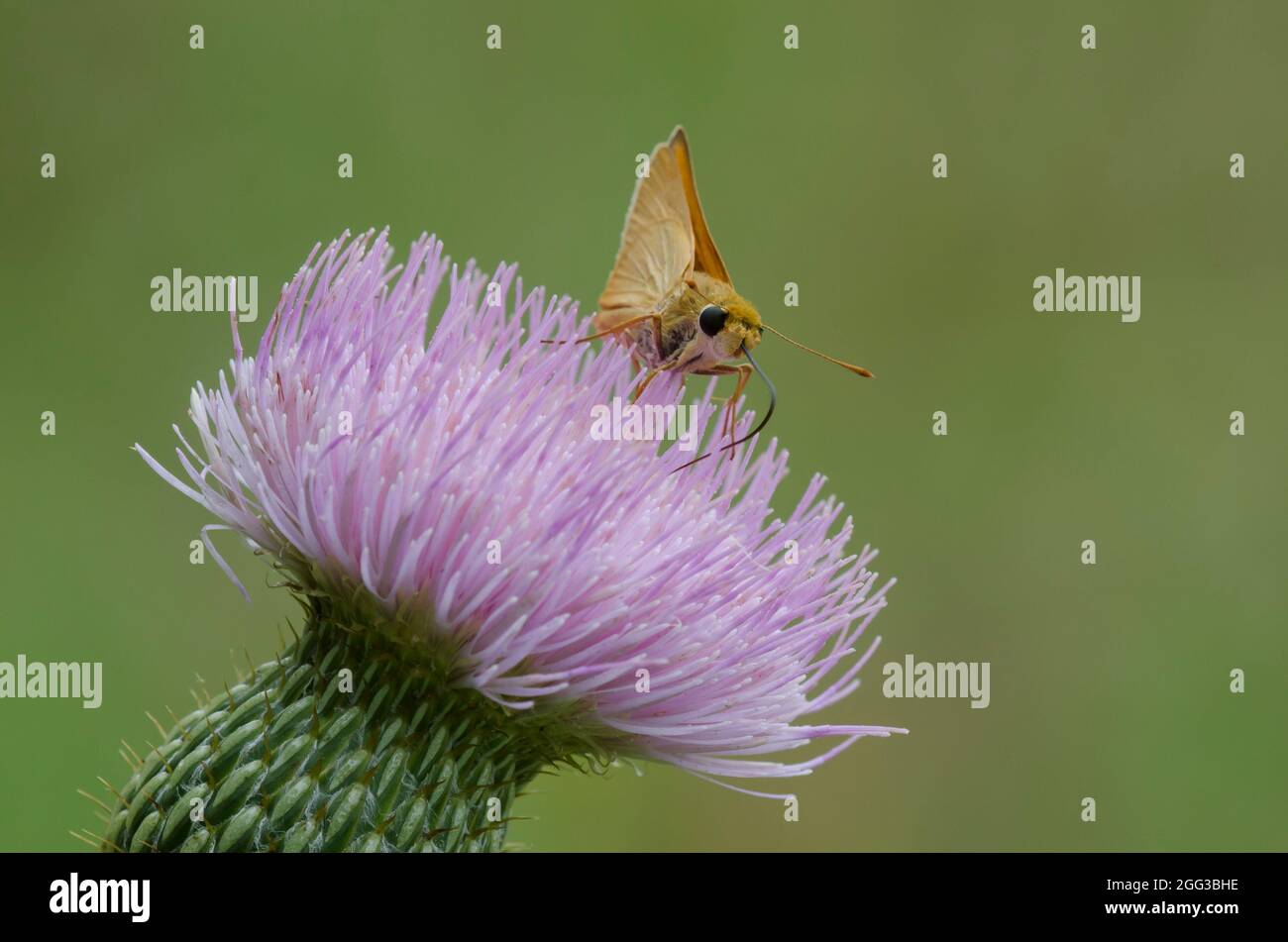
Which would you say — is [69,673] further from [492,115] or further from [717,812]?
[492,115]

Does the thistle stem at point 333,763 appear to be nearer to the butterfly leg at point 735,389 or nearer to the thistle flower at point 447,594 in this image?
the thistle flower at point 447,594

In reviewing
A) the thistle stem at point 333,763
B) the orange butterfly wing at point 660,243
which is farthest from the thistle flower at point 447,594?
the orange butterfly wing at point 660,243

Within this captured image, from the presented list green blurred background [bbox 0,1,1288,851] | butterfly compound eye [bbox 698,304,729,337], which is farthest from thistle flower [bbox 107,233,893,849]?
green blurred background [bbox 0,1,1288,851]

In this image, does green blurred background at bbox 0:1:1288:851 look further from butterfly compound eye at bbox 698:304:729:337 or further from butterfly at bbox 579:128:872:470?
butterfly compound eye at bbox 698:304:729:337

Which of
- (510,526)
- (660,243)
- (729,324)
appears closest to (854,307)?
(660,243)

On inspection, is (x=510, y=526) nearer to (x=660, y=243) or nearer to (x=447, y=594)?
(x=447, y=594)
